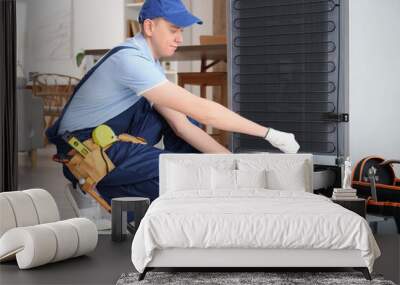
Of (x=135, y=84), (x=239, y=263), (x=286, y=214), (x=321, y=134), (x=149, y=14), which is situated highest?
(x=149, y=14)

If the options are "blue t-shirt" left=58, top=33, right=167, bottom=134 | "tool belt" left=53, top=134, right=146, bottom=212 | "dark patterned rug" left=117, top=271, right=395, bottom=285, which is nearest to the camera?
"dark patterned rug" left=117, top=271, right=395, bottom=285

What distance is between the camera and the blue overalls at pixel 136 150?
6094mm

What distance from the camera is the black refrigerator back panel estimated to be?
19.8ft

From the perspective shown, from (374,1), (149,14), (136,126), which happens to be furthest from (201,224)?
(374,1)

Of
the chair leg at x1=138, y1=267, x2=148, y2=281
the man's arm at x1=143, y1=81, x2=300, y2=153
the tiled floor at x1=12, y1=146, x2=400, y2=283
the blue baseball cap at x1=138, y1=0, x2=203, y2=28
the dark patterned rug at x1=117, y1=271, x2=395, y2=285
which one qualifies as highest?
the blue baseball cap at x1=138, y1=0, x2=203, y2=28

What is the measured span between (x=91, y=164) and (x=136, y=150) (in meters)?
0.39

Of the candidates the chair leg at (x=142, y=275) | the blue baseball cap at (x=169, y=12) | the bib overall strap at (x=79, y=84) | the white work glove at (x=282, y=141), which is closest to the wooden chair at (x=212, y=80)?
the blue baseball cap at (x=169, y=12)

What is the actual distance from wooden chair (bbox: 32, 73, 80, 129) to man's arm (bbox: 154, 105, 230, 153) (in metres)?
0.83

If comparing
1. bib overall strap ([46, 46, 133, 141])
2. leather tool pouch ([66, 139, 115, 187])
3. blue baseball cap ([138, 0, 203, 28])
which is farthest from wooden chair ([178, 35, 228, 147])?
leather tool pouch ([66, 139, 115, 187])

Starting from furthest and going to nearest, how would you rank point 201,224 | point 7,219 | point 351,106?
point 351,106 → point 7,219 → point 201,224

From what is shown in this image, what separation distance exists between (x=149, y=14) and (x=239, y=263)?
2.46 meters

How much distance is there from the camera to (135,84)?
6.02 meters

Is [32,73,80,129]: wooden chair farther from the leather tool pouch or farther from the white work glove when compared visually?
the white work glove

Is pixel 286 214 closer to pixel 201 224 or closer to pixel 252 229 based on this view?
pixel 252 229
